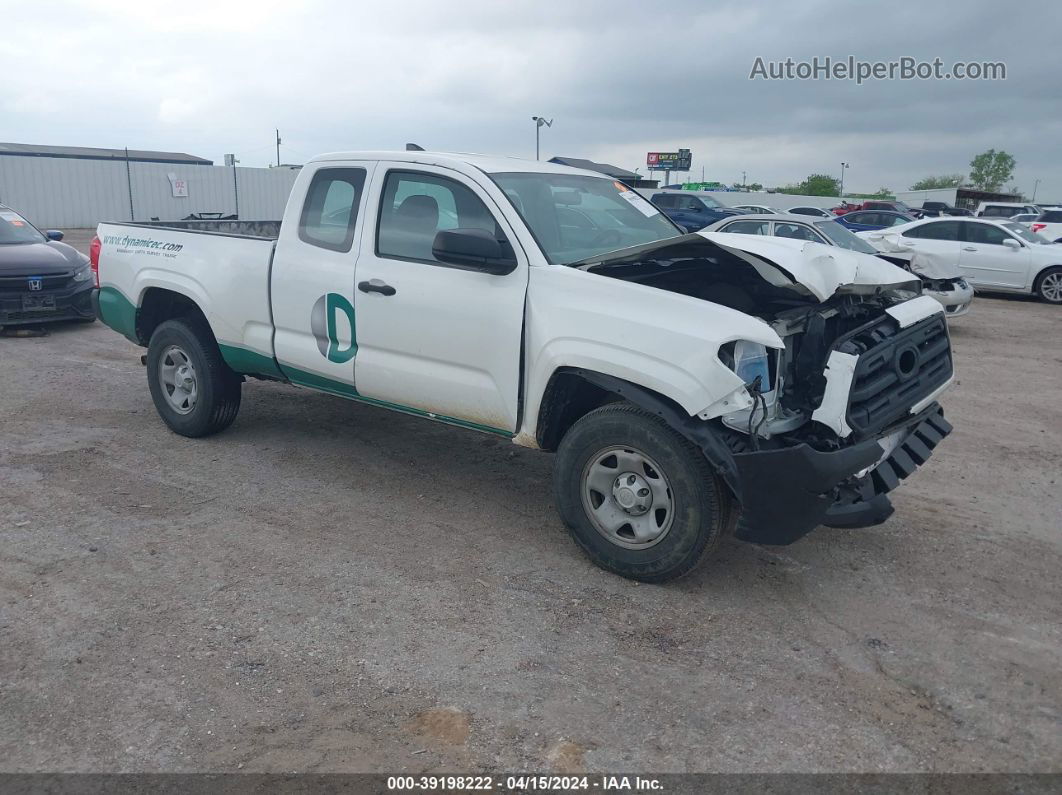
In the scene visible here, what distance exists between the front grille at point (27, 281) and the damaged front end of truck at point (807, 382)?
884 centimetres

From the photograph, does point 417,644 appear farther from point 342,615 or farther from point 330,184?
point 330,184

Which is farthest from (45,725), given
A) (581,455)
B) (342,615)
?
(581,455)

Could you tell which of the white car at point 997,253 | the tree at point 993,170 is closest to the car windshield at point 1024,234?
the white car at point 997,253

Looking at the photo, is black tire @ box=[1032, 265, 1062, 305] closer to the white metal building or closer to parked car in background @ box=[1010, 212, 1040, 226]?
parked car in background @ box=[1010, 212, 1040, 226]

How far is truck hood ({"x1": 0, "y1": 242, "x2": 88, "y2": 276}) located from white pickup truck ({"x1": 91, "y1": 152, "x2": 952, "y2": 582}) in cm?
595

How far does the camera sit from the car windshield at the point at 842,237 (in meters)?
12.4

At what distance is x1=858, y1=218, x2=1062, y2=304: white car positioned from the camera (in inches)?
633

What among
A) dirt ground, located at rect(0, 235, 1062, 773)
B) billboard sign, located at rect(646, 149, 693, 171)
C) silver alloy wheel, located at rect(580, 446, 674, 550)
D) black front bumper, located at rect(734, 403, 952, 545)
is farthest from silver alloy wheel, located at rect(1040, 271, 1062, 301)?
billboard sign, located at rect(646, 149, 693, 171)

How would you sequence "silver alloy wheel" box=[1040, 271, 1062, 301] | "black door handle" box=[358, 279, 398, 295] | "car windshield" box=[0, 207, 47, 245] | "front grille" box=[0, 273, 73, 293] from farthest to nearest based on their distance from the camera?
"silver alloy wheel" box=[1040, 271, 1062, 301] → "car windshield" box=[0, 207, 47, 245] → "front grille" box=[0, 273, 73, 293] → "black door handle" box=[358, 279, 398, 295]

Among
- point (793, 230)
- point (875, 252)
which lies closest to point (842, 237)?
point (875, 252)

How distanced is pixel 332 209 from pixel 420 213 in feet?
2.39

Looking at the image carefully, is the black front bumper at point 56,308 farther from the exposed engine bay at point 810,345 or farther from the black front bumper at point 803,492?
the black front bumper at point 803,492

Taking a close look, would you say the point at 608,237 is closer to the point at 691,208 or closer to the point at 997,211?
the point at 691,208

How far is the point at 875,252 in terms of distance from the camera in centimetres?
1262
